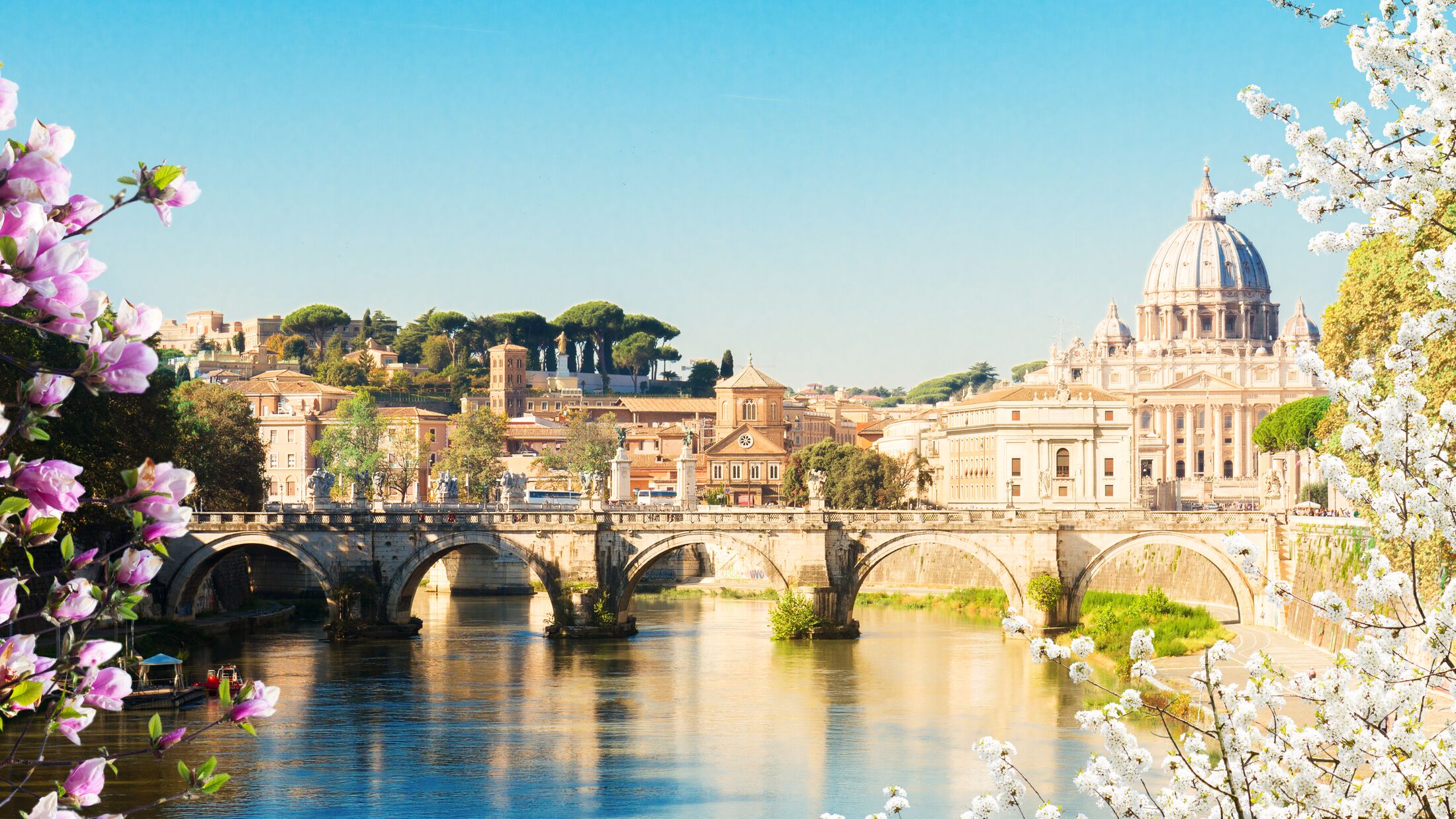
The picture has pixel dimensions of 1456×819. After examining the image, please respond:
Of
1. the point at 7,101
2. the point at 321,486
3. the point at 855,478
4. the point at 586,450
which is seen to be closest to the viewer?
the point at 7,101

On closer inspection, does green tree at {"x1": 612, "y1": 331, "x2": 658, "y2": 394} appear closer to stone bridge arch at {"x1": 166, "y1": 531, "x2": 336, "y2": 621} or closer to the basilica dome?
the basilica dome

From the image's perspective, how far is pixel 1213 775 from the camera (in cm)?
1038

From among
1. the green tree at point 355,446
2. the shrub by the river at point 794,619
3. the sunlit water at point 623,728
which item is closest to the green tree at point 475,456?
the green tree at point 355,446

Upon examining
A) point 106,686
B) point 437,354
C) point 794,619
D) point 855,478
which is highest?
point 437,354

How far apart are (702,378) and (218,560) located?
97.9 m

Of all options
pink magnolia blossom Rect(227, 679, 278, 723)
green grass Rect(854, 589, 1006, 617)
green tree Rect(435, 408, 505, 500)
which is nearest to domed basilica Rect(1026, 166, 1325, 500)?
green tree Rect(435, 408, 505, 500)

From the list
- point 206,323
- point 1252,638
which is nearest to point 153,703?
point 1252,638

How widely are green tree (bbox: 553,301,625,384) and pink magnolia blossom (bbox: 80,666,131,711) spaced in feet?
468

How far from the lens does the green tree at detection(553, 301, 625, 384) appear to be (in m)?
148

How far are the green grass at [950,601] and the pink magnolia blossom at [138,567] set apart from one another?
54.0 metres

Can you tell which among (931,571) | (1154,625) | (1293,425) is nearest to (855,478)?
A: (931,571)

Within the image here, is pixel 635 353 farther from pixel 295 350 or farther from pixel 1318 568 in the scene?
pixel 1318 568

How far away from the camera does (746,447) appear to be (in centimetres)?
10381

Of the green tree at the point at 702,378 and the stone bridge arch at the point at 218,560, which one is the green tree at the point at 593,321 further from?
the stone bridge arch at the point at 218,560
